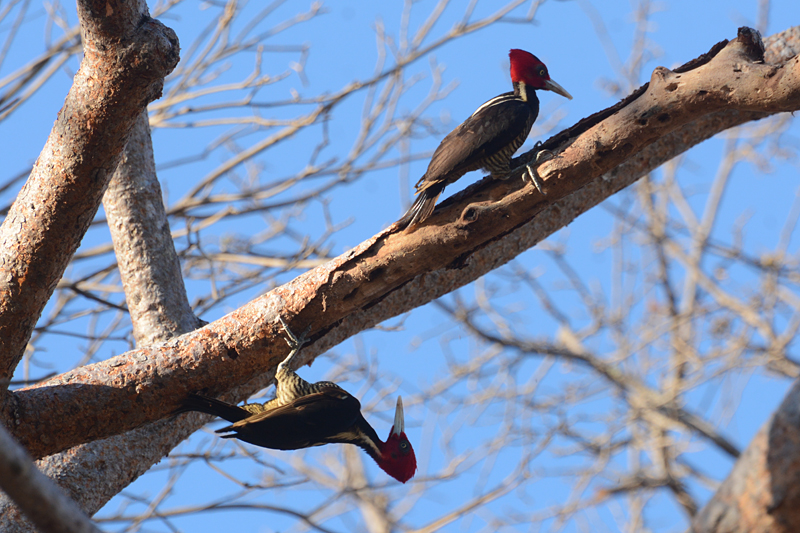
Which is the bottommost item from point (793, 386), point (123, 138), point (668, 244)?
point (793, 386)

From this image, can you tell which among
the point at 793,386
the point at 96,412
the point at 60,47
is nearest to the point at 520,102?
the point at 793,386

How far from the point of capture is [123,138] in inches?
97.5

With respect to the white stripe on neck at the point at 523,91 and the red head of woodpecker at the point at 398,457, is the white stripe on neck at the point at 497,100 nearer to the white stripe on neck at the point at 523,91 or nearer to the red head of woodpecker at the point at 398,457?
the white stripe on neck at the point at 523,91

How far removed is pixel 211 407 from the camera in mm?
3049

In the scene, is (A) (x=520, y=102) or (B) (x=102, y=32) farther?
(A) (x=520, y=102)

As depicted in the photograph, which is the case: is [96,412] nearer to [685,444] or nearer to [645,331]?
[685,444]

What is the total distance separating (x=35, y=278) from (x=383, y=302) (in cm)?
155

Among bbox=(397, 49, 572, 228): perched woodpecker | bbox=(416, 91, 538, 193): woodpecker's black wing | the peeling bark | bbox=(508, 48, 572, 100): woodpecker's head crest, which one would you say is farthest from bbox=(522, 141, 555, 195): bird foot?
the peeling bark

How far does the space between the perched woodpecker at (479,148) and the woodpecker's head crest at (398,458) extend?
1193 millimetres

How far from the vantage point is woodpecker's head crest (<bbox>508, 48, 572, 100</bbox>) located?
3.76 meters

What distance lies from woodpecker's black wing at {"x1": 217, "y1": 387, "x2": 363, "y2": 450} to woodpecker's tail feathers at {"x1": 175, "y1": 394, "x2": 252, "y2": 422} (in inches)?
2.4

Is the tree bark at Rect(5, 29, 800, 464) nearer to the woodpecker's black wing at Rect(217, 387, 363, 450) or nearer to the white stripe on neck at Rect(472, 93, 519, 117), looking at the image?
the woodpecker's black wing at Rect(217, 387, 363, 450)

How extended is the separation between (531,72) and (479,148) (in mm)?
944

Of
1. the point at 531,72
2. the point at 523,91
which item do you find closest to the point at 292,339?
the point at 523,91
